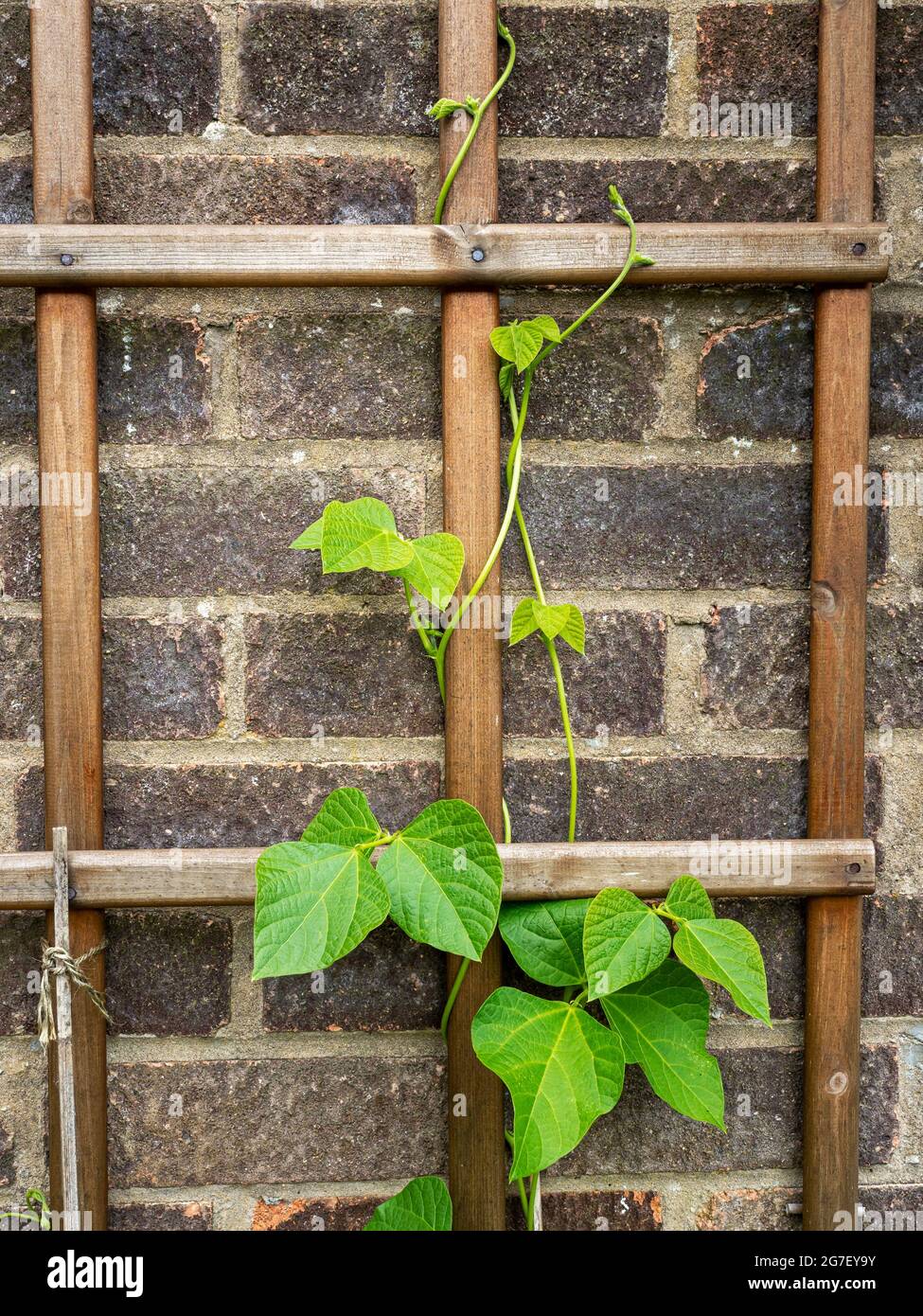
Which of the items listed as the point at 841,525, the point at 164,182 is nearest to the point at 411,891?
the point at 841,525

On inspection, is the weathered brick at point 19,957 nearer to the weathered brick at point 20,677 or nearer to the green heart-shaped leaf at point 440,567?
the weathered brick at point 20,677

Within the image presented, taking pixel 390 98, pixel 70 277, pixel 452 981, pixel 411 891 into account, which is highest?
pixel 390 98

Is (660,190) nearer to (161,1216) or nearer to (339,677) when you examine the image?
(339,677)

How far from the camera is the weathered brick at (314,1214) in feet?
2.64

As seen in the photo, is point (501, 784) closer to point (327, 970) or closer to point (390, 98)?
point (327, 970)

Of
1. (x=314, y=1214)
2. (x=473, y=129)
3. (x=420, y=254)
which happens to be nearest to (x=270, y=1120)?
(x=314, y=1214)

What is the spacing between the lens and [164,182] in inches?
30.9

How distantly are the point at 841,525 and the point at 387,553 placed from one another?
40 cm

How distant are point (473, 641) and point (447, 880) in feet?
0.67

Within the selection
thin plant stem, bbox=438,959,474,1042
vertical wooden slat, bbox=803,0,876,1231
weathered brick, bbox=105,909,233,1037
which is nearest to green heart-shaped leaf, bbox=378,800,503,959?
thin plant stem, bbox=438,959,474,1042

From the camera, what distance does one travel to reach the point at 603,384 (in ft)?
2.63

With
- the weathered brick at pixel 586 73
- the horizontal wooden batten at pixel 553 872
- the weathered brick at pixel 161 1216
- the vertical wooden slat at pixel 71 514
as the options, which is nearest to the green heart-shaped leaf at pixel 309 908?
the horizontal wooden batten at pixel 553 872

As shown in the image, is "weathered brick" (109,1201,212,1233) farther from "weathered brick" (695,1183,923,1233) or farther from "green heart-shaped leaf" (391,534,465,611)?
"green heart-shaped leaf" (391,534,465,611)

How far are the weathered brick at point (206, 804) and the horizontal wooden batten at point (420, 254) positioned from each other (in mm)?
419
